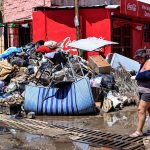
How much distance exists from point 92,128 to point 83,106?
4.71 ft

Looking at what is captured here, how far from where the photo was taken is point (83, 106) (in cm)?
1041

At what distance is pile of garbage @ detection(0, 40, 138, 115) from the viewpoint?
11.6m

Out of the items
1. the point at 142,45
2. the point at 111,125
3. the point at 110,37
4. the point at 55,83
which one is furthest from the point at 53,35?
the point at 111,125

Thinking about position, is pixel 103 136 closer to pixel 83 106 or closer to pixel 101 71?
pixel 83 106

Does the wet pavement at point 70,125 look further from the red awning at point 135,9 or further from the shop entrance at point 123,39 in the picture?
the shop entrance at point 123,39

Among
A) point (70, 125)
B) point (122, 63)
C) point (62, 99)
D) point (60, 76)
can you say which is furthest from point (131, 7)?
point (70, 125)

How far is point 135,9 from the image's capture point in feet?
61.2

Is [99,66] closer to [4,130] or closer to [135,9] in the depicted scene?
[4,130]

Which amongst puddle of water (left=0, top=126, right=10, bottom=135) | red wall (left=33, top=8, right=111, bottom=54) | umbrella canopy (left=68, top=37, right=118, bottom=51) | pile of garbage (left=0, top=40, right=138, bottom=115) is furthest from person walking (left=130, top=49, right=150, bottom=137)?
red wall (left=33, top=8, right=111, bottom=54)

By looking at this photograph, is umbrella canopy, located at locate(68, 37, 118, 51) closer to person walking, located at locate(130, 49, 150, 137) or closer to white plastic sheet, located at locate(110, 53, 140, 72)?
white plastic sheet, located at locate(110, 53, 140, 72)

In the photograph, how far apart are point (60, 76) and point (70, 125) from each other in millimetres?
2685

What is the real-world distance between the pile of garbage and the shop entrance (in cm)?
476

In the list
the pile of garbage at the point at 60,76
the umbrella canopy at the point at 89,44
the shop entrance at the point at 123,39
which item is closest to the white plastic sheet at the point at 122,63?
the pile of garbage at the point at 60,76

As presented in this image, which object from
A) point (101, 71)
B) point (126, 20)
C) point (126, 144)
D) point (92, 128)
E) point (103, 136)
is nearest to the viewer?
point (126, 144)
